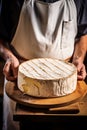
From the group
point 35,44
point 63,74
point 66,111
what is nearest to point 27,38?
point 35,44

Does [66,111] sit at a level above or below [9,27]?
below

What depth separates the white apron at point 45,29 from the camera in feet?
4.78

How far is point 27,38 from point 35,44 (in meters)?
0.05

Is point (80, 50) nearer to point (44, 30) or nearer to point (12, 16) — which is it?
point (44, 30)

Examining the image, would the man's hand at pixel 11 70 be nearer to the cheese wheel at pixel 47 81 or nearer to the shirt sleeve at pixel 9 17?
the cheese wheel at pixel 47 81

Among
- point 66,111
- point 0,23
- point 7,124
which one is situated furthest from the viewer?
point 0,23

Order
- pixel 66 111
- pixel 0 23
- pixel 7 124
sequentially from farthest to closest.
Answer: pixel 0 23, pixel 7 124, pixel 66 111

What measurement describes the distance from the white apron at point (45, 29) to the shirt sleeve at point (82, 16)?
6 cm

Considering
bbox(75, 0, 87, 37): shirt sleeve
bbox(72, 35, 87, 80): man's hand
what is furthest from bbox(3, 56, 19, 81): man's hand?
bbox(75, 0, 87, 37): shirt sleeve

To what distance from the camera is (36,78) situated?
112 cm

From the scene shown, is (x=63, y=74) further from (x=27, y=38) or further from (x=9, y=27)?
(x=9, y=27)

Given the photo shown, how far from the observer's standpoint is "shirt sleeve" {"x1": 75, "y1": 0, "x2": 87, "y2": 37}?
5.19 ft

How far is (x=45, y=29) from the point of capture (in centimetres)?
147

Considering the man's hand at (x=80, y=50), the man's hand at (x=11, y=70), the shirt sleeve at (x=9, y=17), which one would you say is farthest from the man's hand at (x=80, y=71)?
the shirt sleeve at (x=9, y=17)
